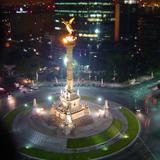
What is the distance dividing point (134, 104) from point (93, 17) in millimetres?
72304

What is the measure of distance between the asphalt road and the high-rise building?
5310 centimetres

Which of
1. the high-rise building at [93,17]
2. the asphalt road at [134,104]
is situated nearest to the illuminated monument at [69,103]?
the asphalt road at [134,104]

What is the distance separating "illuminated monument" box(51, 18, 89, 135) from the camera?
57.5 metres

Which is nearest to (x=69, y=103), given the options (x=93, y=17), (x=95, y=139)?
(x=95, y=139)

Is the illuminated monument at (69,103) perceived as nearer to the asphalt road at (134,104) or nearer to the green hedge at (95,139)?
the green hedge at (95,139)

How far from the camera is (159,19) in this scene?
134m

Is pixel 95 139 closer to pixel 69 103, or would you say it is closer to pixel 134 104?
pixel 69 103

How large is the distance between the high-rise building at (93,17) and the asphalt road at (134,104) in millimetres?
53103

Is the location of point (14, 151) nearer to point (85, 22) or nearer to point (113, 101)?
point (113, 101)

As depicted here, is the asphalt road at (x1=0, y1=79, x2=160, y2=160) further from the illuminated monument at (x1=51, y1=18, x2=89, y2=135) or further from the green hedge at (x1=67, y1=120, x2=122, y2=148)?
the illuminated monument at (x1=51, y1=18, x2=89, y2=135)

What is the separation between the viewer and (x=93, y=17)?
133375mm

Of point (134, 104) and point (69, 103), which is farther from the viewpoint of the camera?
point (134, 104)

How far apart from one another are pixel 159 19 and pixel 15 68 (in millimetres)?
74867

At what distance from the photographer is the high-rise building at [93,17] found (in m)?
132
